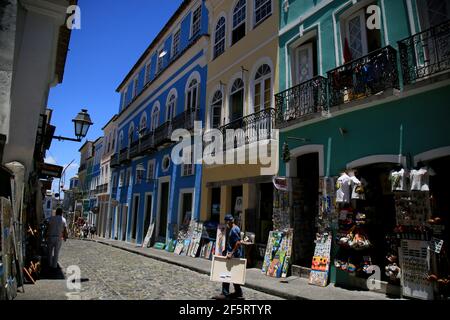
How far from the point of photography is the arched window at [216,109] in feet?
47.2

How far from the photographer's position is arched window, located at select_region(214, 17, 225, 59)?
14828 mm

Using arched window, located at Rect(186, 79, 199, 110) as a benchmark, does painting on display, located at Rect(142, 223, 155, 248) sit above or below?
below

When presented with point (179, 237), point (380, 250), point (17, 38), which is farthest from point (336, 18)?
point (179, 237)

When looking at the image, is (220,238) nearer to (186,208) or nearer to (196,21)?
(186,208)

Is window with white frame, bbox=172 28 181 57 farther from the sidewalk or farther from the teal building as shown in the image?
the sidewalk

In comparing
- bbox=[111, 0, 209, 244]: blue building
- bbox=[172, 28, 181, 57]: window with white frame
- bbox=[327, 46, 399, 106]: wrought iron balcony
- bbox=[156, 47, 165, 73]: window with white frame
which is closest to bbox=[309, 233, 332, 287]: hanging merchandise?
bbox=[327, 46, 399, 106]: wrought iron balcony

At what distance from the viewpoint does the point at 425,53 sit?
6812 mm

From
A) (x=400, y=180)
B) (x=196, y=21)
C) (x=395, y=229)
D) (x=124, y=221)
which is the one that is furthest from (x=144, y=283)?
(x=124, y=221)

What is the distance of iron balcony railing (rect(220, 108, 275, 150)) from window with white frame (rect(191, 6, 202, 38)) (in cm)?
688

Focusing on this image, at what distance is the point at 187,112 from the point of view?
637 inches

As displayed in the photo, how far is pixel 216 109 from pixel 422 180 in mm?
9733

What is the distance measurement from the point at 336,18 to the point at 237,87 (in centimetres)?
493

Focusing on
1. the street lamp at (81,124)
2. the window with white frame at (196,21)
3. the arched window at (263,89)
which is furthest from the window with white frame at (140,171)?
the street lamp at (81,124)

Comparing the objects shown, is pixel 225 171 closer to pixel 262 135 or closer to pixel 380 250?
pixel 262 135
